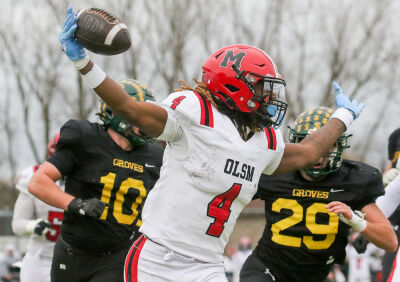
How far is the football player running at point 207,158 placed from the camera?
11.6ft

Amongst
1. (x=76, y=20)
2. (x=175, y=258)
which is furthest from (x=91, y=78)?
(x=175, y=258)

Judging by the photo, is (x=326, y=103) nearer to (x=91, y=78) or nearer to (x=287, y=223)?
(x=287, y=223)

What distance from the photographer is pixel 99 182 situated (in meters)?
5.11

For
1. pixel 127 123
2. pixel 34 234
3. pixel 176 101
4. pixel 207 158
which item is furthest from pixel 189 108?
pixel 34 234

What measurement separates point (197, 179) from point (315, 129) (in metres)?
1.83

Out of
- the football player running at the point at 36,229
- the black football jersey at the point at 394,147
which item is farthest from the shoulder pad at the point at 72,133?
the black football jersey at the point at 394,147

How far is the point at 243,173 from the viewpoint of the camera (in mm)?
3656

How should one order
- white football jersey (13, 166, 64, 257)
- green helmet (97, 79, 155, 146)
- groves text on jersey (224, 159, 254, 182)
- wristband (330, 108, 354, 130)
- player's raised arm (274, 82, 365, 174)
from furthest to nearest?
white football jersey (13, 166, 64, 257) < green helmet (97, 79, 155, 146) < wristband (330, 108, 354, 130) < player's raised arm (274, 82, 365, 174) < groves text on jersey (224, 159, 254, 182)

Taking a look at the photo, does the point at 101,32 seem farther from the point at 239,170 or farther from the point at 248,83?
the point at 239,170

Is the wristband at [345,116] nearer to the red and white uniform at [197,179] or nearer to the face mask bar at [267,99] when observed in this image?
the face mask bar at [267,99]

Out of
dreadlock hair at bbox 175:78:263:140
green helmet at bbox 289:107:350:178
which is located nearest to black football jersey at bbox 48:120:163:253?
green helmet at bbox 289:107:350:178

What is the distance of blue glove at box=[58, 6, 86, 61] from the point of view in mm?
3221

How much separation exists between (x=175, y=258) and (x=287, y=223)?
1604 millimetres

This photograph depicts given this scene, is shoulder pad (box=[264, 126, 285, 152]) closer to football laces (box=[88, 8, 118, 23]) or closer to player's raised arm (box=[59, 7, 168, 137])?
player's raised arm (box=[59, 7, 168, 137])
